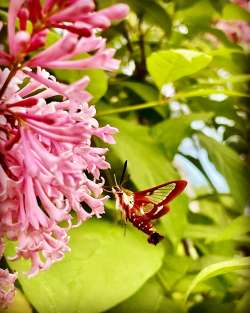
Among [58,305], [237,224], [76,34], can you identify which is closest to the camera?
[76,34]

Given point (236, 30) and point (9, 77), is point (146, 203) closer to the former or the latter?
point (9, 77)

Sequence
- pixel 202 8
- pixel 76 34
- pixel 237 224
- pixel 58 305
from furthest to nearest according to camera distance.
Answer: pixel 202 8 < pixel 237 224 < pixel 58 305 < pixel 76 34

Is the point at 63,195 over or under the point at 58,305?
over

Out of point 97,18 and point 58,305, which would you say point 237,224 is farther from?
point 97,18

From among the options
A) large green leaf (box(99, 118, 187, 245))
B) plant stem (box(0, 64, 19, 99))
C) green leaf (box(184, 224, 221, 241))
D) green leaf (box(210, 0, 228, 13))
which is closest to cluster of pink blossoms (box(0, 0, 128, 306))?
plant stem (box(0, 64, 19, 99))

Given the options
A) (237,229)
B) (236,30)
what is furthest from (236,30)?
(237,229)

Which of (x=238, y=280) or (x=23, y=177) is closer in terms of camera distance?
(x=23, y=177)

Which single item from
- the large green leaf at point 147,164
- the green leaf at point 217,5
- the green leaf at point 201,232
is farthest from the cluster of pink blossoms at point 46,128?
the green leaf at point 217,5

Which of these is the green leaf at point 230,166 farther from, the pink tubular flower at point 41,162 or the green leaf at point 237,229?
the pink tubular flower at point 41,162

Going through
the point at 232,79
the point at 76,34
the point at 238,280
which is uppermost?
the point at 76,34

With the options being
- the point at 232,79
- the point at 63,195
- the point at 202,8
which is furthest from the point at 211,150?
the point at 63,195
